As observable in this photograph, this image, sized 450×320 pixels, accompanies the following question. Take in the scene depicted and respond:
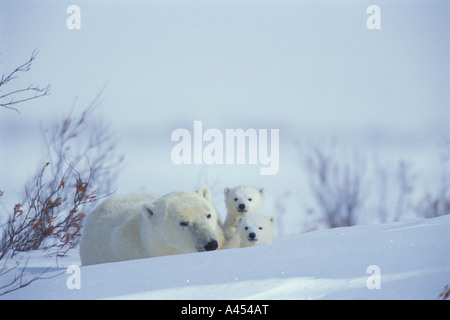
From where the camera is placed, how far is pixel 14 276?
3711 millimetres

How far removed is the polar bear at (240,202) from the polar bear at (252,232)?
36 centimetres

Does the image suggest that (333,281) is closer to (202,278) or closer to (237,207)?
(202,278)

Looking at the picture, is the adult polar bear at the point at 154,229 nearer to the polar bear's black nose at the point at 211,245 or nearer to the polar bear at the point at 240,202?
the polar bear's black nose at the point at 211,245

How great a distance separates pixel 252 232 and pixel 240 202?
28.6 inches

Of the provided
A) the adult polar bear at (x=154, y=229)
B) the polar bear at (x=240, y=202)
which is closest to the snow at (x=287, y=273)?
the adult polar bear at (x=154, y=229)

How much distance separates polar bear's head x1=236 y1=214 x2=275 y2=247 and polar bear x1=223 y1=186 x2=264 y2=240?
0.34 metres

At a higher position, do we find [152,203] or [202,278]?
[152,203]

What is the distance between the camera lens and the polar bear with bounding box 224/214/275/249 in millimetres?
4273

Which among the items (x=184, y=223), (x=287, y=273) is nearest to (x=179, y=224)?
(x=184, y=223)

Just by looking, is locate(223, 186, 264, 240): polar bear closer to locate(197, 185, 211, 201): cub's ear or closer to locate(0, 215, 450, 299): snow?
locate(197, 185, 211, 201): cub's ear

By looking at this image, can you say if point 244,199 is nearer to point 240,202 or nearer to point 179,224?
point 240,202
